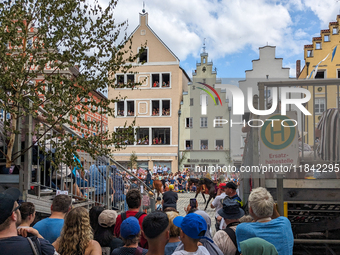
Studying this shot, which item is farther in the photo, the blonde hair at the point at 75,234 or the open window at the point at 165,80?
the open window at the point at 165,80

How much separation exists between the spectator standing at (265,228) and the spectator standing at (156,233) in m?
0.80

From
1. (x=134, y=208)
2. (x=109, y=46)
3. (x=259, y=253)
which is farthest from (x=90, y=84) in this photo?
(x=259, y=253)

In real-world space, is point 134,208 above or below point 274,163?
below

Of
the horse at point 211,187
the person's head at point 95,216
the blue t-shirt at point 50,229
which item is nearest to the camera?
the blue t-shirt at point 50,229

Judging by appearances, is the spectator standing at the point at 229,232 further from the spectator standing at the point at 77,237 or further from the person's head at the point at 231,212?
the spectator standing at the point at 77,237

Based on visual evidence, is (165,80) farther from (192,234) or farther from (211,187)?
(192,234)

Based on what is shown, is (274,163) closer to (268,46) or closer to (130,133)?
(130,133)

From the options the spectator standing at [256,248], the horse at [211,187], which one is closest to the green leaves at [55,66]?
the spectator standing at [256,248]

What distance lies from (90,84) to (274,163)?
3539 mm

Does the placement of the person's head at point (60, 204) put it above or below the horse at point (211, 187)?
above

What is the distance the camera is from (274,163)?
516 centimetres

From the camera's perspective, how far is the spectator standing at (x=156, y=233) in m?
3.22

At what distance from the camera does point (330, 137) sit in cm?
522

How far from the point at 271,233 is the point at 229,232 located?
58 cm
